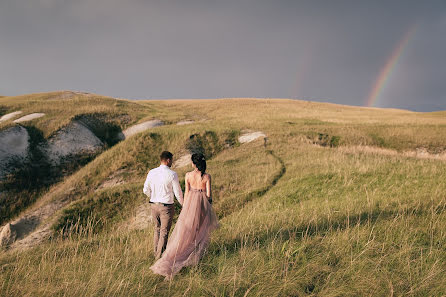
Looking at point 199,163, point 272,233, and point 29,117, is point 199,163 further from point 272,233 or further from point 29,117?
point 29,117

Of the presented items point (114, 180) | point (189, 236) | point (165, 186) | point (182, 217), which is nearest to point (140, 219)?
point (114, 180)

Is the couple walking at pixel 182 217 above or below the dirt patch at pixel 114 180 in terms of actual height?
above

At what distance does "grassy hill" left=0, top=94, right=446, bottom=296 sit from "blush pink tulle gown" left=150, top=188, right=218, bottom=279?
0.76 feet

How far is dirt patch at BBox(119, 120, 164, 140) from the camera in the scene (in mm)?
34478

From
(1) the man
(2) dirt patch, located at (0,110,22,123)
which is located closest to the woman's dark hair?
(1) the man

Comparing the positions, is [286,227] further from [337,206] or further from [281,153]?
[281,153]

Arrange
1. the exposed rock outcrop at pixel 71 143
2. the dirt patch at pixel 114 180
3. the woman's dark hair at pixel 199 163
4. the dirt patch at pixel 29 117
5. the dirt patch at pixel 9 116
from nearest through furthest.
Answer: the woman's dark hair at pixel 199 163 < the dirt patch at pixel 114 180 < the exposed rock outcrop at pixel 71 143 < the dirt patch at pixel 29 117 < the dirt patch at pixel 9 116

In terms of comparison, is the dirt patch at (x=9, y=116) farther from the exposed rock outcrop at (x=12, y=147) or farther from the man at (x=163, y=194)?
the man at (x=163, y=194)

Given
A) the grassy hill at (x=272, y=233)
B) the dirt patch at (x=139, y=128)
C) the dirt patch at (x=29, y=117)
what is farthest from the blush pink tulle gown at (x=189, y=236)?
the dirt patch at (x=29, y=117)

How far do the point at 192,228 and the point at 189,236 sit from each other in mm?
176

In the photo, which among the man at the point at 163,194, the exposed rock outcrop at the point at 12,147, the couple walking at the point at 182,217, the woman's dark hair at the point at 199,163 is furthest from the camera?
the exposed rock outcrop at the point at 12,147

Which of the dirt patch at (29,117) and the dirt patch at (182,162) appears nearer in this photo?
the dirt patch at (182,162)

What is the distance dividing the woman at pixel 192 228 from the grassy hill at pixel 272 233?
0.83 feet

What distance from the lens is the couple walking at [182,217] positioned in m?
5.35
